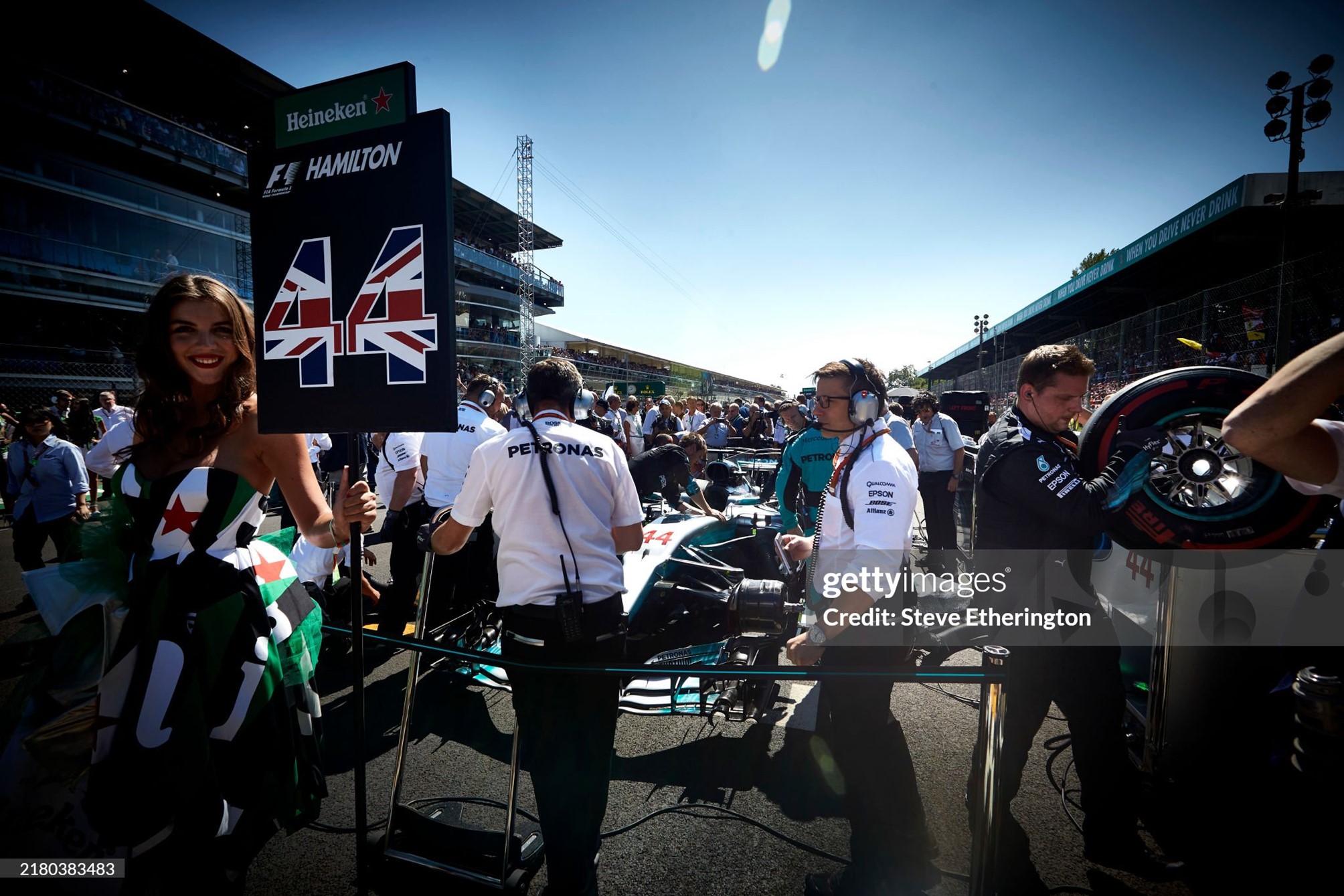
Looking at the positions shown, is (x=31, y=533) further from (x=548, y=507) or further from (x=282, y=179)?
(x=548, y=507)

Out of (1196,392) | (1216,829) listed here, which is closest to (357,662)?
(1196,392)

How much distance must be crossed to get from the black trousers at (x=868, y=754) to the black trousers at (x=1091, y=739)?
0.33 m

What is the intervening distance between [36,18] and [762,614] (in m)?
38.6

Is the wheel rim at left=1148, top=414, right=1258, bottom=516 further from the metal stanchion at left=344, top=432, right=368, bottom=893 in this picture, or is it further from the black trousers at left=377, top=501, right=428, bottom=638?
the black trousers at left=377, top=501, right=428, bottom=638

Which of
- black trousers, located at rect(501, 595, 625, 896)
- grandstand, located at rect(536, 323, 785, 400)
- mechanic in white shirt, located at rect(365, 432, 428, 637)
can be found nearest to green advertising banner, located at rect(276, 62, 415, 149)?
black trousers, located at rect(501, 595, 625, 896)

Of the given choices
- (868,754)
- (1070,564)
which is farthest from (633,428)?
(868,754)

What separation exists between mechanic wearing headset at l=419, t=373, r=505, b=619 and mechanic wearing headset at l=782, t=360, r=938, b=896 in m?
2.81

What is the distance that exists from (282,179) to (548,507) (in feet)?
4.43

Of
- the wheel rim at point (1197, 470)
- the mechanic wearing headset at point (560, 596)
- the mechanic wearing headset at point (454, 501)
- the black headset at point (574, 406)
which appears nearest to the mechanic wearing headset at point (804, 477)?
the black headset at point (574, 406)

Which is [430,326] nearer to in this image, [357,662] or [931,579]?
[357,662]

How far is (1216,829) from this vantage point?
8.05 feet

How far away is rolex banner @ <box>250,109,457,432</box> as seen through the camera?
1626 millimetres

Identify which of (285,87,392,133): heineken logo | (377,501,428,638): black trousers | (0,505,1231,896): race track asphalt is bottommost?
(0,505,1231,896): race track asphalt

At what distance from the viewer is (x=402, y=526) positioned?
4.69 metres
